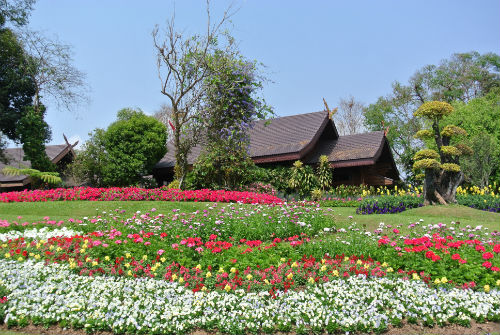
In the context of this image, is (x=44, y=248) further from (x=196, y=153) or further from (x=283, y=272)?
(x=196, y=153)

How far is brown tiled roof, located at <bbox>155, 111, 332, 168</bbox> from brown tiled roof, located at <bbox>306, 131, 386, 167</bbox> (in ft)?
4.09

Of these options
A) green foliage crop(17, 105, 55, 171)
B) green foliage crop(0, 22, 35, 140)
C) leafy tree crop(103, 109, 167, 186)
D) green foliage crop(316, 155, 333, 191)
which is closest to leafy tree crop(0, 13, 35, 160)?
green foliage crop(0, 22, 35, 140)

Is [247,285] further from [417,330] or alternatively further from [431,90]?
[431,90]

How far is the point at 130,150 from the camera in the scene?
87.2 ft

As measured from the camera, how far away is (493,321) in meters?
5.38

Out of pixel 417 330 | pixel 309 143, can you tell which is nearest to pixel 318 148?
pixel 309 143

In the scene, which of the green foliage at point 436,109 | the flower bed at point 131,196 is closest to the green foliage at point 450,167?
the green foliage at point 436,109

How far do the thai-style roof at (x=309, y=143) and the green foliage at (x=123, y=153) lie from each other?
4.25 ft

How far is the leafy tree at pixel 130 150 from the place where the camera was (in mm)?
26438

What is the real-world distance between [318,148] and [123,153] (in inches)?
492

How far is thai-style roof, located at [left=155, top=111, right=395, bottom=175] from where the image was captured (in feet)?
74.3

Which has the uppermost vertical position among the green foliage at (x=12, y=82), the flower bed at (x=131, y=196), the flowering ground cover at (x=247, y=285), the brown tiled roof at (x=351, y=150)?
the green foliage at (x=12, y=82)

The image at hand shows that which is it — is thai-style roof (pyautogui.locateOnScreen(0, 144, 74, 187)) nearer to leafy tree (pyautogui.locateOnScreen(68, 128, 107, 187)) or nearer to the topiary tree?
leafy tree (pyautogui.locateOnScreen(68, 128, 107, 187))

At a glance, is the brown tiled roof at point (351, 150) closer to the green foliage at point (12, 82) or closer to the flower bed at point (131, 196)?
the flower bed at point (131, 196)
